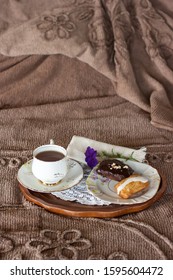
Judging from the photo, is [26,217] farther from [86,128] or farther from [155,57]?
[155,57]

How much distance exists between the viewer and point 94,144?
1604 mm

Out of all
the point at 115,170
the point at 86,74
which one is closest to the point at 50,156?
the point at 115,170

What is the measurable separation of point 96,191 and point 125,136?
0.44m

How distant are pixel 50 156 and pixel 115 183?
0.60 feet

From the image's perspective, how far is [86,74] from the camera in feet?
6.56

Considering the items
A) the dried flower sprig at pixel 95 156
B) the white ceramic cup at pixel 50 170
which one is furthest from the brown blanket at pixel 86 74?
the white ceramic cup at pixel 50 170

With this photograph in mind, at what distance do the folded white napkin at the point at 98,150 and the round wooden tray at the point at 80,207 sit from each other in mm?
181

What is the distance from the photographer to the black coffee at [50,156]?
4.53 ft

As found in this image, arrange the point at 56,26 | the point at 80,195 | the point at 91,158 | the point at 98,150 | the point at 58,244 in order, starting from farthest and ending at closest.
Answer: the point at 56,26, the point at 98,150, the point at 91,158, the point at 80,195, the point at 58,244

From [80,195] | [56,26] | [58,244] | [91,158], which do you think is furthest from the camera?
[56,26]

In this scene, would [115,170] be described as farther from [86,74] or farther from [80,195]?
[86,74]

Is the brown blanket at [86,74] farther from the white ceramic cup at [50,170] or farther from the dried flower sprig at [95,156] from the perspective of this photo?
the white ceramic cup at [50,170]

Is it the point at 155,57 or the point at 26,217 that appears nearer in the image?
the point at 26,217
